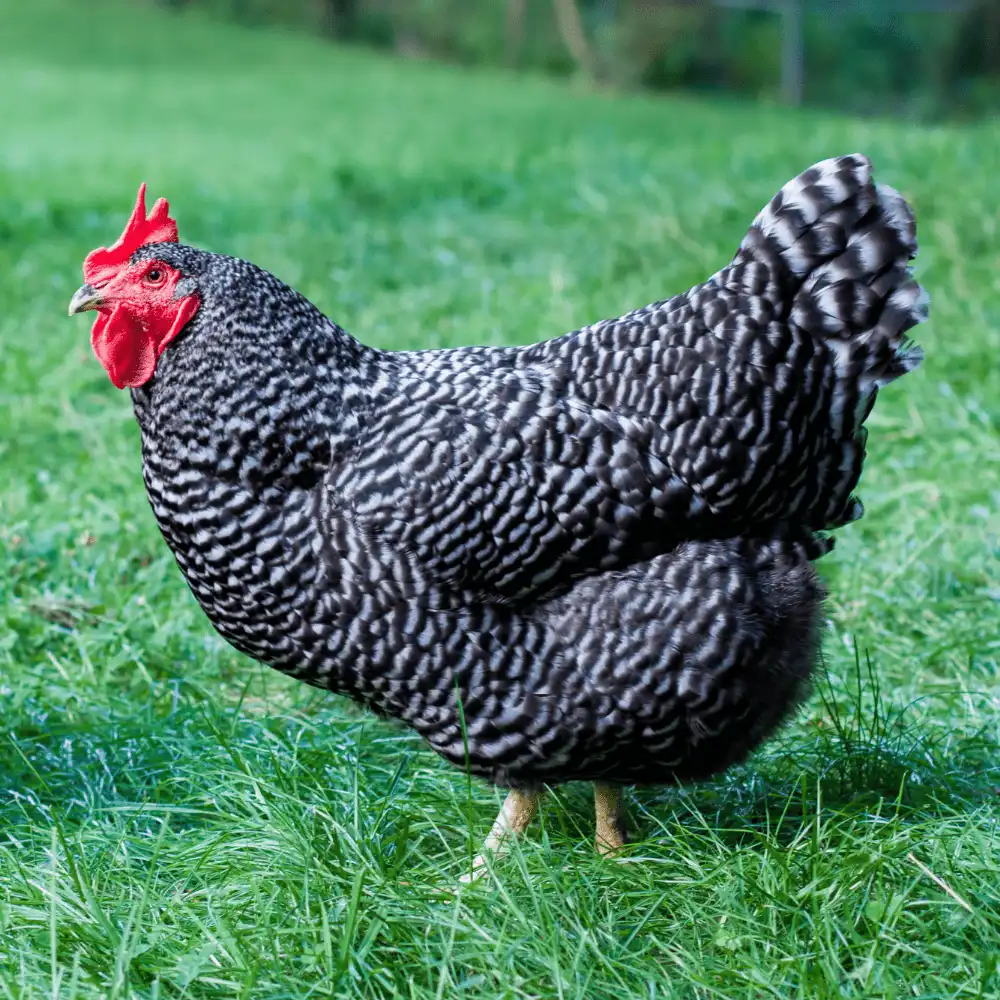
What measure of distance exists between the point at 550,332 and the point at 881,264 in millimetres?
3576

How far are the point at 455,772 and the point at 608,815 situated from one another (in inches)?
19.1

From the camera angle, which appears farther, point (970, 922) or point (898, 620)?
point (898, 620)

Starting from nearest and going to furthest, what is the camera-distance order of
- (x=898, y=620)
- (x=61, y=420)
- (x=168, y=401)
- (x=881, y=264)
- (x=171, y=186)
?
(x=168, y=401) < (x=881, y=264) < (x=898, y=620) < (x=61, y=420) < (x=171, y=186)

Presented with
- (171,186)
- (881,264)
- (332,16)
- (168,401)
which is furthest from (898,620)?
(332,16)

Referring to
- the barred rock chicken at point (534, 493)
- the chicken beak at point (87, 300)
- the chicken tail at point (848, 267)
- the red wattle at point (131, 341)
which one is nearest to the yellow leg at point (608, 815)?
the barred rock chicken at point (534, 493)

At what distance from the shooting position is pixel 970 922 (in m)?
2.57

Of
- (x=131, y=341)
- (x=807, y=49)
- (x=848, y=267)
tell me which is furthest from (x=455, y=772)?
(x=807, y=49)

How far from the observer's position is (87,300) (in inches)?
118

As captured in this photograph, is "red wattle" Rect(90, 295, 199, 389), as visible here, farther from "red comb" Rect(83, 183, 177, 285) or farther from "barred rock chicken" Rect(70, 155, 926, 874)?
"red comb" Rect(83, 183, 177, 285)

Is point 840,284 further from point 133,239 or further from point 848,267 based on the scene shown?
point 133,239

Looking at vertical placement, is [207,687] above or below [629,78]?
below

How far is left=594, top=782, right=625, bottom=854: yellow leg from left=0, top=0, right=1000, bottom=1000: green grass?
0.10 m

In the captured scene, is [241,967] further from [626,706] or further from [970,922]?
[970,922]

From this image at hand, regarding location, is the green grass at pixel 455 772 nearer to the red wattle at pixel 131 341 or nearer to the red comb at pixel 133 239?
the red wattle at pixel 131 341
